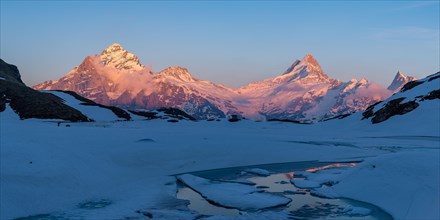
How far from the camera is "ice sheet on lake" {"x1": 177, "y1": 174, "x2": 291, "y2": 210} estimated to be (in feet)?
74.9

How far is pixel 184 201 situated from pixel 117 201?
12.6 feet

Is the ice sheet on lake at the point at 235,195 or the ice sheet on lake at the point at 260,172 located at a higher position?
the ice sheet on lake at the point at 260,172

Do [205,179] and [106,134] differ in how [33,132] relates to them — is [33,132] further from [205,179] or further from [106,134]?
[205,179]

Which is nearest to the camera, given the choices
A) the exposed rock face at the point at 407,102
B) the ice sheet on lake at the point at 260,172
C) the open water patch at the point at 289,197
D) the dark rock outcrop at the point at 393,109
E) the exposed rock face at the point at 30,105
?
the open water patch at the point at 289,197

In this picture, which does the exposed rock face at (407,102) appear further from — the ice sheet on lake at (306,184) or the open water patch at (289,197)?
the ice sheet on lake at (306,184)

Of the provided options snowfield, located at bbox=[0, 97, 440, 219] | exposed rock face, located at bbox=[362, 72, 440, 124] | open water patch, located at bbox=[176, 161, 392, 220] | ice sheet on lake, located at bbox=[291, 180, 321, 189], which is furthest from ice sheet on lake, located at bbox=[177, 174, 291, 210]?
exposed rock face, located at bbox=[362, 72, 440, 124]

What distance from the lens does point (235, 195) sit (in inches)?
972

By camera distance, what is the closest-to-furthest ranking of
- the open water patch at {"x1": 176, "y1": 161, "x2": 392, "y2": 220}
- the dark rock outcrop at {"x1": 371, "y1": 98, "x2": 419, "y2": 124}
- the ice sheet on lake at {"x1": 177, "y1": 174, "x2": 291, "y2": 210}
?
the open water patch at {"x1": 176, "y1": 161, "x2": 392, "y2": 220} → the ice sheet on lake at {"x1": 177, "y1": 174, "x2": 291, "y2": 210} → the dark rock outcrop at {"x1": 371, "y1": 98, "x2": 419, "y2": 124}

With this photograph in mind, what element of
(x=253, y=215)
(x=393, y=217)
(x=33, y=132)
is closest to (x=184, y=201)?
(x=253, y=215)

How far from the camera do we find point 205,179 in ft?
97.8

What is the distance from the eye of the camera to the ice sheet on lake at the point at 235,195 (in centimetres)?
2283

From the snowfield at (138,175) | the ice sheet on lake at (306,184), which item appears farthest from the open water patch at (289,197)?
the snowfield at (138,175)

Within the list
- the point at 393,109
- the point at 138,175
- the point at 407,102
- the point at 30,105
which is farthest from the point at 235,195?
the point at 407,102

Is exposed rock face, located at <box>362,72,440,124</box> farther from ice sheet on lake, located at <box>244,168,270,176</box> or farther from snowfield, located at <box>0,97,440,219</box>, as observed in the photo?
ice sheet on lake, located at <box>244,168,270,176</box>
